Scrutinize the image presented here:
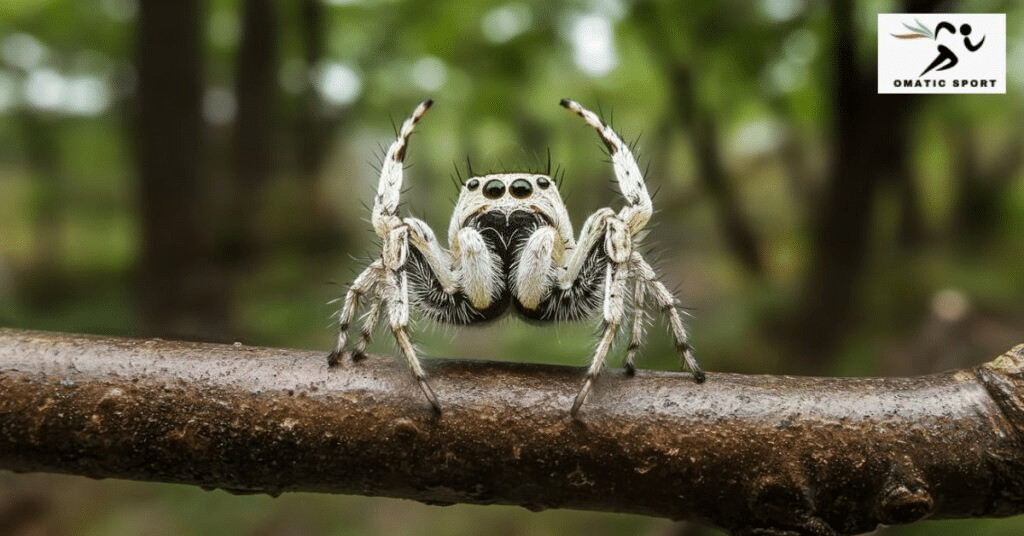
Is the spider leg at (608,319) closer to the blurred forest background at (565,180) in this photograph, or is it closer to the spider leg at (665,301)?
the spider leg at (665,301)

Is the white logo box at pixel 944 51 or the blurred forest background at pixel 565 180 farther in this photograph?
the blurred forest background at pixel 565 180

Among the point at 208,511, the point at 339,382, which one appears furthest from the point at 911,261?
the point at 339,382

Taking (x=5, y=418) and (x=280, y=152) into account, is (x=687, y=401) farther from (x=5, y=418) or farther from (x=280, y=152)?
(x=280, y=152)

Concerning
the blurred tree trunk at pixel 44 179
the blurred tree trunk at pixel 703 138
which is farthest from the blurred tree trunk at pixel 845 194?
the blurred tree trunk at pixel 44 179

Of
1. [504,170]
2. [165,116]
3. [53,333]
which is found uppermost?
[165,116]

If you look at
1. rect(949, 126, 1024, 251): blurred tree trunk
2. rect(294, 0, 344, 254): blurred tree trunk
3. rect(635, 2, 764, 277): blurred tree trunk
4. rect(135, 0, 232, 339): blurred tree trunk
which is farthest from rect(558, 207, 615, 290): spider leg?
→ rect(949, 126, 1024, 251): blurred tree trunk

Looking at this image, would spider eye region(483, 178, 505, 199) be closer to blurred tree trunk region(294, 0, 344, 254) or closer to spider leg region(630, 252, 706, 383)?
spider leg region(630, 252, 706, 383)
